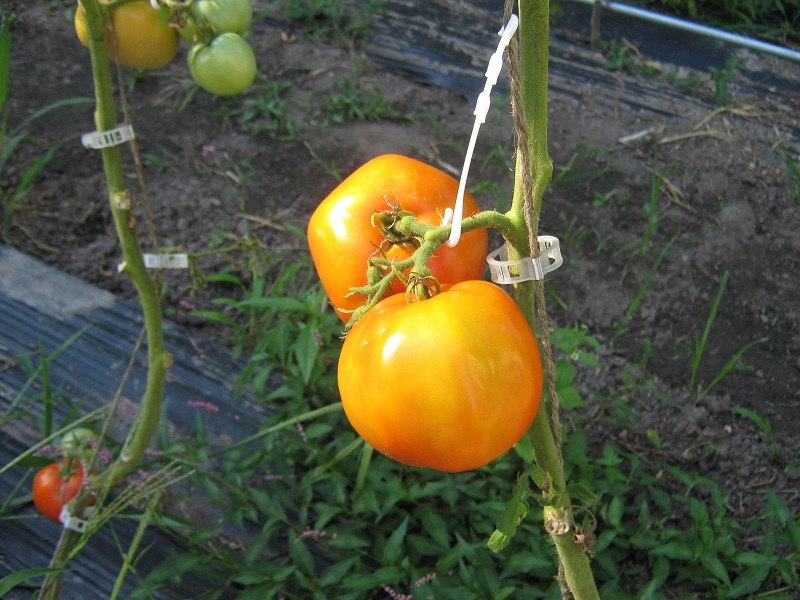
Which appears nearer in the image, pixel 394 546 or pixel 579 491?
pixel 579 491

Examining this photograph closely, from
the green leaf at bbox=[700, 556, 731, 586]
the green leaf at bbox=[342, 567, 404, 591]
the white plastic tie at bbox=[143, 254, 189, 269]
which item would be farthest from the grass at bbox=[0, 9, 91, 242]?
the green leaf at bbox=[700, 556, 731, 586]

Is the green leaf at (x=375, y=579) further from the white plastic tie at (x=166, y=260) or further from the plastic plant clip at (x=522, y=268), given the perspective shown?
the plastic plant clip at (x=522, y=268)

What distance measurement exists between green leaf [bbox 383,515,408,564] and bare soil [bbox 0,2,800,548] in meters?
0.52

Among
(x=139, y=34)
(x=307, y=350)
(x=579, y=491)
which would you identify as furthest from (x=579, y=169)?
(x=579, y=491)

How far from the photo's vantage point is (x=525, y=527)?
4.35 ft

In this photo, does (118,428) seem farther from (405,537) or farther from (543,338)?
(543,338)

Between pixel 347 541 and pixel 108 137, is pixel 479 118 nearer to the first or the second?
pixel 108 137

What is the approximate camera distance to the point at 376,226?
0.72 meters

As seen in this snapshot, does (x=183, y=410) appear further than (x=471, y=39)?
No

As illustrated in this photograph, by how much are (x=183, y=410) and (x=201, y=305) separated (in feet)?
1.25

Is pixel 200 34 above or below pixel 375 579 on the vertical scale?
above

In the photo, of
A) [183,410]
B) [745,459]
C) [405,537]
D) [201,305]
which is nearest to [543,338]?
[405,537]

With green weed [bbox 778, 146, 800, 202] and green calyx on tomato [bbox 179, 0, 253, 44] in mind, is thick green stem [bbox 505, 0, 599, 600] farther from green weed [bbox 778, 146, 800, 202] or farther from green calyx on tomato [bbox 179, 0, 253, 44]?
green weed [bbox 778, 146, 800, 202]

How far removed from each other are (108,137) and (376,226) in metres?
0.58
